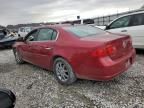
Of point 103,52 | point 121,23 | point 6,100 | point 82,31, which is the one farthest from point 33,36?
point 6,100

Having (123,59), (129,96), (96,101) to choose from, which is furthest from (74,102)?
(123,59)

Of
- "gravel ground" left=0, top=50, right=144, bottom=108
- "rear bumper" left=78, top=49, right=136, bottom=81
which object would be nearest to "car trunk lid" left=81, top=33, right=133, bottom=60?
"rear bumper" left=78, top=49, right=136, bottom=81

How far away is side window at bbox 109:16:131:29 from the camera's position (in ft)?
24.6

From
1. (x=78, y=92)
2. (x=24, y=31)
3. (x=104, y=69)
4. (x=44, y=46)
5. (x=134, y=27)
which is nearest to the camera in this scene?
(x=104, y=69)

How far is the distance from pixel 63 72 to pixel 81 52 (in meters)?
0.89

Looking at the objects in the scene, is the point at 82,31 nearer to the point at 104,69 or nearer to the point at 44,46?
the point at 44,46

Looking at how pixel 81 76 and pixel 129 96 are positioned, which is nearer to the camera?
pixel 129 96

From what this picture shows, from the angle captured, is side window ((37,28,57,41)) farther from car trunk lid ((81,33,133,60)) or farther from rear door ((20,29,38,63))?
car trunk lid ((81,33,133,60))

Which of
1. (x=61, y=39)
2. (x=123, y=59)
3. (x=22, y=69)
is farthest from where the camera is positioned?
(x=22, y=69)

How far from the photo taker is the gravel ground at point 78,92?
372cm

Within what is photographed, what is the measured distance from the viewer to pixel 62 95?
4.18 meters

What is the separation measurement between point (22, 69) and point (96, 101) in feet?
11.3

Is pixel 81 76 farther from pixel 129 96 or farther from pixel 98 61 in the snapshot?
pixel 129 96

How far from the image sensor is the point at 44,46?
5164 millimetres
